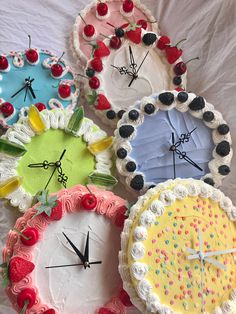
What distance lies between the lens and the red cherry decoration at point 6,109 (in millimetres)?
1230

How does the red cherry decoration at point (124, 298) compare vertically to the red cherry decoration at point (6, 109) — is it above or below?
below

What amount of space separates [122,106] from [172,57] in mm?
220

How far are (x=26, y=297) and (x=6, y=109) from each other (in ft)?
1.66

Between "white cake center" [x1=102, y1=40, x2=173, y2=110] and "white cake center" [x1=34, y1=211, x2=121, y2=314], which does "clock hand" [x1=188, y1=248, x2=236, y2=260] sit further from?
"white cake center" [x1=102, y1=40, x2=173, y2=110]

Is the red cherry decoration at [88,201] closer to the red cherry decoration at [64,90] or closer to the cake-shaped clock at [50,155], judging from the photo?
the cake-shaped clock at [50,155]

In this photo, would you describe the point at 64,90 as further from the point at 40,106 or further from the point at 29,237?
the point at 29,237

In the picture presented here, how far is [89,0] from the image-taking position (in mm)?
1509

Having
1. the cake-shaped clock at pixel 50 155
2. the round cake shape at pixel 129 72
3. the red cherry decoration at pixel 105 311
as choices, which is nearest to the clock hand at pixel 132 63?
the round cake shape at pixel 129 72

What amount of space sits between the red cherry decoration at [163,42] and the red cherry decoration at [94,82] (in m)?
0.23

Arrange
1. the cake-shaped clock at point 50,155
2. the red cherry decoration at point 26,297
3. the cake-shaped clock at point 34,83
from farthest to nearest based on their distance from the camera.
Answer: the cake-shaped clock at point 34,83 < the cake-shaped clock at point 50,155 < the red cherry decoration at point 26,297

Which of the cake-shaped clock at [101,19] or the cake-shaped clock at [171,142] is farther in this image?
the cake-shaped clock at [101,19]

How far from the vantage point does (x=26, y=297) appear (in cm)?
103

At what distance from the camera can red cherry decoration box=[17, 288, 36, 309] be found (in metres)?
1.03

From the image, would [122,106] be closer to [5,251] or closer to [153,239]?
[153,239]
